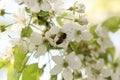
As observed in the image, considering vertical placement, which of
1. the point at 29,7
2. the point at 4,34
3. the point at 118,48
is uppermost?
the point at 29,7

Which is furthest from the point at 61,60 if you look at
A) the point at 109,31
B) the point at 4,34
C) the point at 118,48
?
the point at 118,48

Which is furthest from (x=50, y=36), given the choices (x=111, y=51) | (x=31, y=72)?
(x=111, y=51)

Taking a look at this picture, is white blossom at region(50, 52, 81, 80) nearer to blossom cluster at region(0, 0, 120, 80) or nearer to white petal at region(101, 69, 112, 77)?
blossom cluster at region(0, 0, 120, 80)

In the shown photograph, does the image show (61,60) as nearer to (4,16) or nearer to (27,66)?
(27,66)

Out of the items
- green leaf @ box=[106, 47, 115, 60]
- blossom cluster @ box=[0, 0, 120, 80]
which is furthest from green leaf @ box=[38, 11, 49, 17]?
green leaf @ box=[106, 47, 115, 60]

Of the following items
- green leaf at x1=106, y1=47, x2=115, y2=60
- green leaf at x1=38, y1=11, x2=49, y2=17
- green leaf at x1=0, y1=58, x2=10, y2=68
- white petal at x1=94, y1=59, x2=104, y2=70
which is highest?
green leaf at x1=38, y1=11, x2=49, y2=17
